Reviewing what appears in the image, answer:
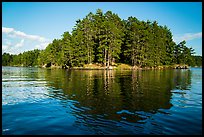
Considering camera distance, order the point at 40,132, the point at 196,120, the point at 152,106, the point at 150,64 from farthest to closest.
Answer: the point at 150,64
the point at 152,106
the point at 196,120
the point at 40,132

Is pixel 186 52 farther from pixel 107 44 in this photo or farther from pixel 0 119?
pixel 0 119

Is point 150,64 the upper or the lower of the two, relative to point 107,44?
lower

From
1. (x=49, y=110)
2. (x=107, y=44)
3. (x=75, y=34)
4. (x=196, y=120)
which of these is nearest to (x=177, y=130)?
(x=196, y=120)

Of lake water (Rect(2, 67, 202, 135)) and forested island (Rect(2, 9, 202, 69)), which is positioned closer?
lake water (Rect(2, 67, 202, 135))

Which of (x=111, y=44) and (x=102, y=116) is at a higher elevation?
(x=111, y=44)

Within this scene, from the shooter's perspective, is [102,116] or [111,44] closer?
[102,116]

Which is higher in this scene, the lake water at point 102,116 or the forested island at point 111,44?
the forested island at point 111,44

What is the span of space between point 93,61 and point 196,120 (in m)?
94.6

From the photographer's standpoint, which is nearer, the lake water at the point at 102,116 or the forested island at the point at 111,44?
the lake water at the point at 102,116

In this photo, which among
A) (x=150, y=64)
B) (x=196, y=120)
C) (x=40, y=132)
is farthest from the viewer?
(x=150, y=64)

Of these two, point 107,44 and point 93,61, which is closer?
point 107,44

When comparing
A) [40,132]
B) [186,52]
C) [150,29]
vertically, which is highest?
[150,29]

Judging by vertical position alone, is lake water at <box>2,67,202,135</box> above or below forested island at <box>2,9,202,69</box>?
below

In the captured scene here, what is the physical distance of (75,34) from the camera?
368ft
